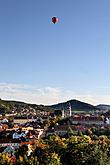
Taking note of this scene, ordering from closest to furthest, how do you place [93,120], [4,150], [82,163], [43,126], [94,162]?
[94,162] < [82,163] < [4,150] < [43,126] < [93,120]

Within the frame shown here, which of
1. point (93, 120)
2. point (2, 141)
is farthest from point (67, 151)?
point (93, 120)

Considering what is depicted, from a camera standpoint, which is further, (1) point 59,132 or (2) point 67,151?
(1) point 59,132

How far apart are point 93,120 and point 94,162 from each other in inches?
2436

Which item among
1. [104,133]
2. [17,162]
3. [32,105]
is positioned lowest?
[17,162]

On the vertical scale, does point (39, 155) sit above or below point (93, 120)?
below

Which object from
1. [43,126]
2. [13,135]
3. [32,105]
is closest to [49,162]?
[13,135]

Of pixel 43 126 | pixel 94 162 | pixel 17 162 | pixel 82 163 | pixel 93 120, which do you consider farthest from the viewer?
pixel 93 120

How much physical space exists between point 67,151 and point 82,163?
532 cm

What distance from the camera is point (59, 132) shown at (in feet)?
227

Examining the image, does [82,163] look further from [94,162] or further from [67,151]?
[67,151]

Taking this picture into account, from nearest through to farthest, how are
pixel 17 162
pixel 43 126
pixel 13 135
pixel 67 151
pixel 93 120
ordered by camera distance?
pixel 17 162 → pixel 67 151 → pixel 13 135 → pixel 43 126 → pixel 93 120

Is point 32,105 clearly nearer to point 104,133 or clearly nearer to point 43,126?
point 43,126

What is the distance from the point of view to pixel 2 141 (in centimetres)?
5978

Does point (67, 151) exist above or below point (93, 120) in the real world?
below
